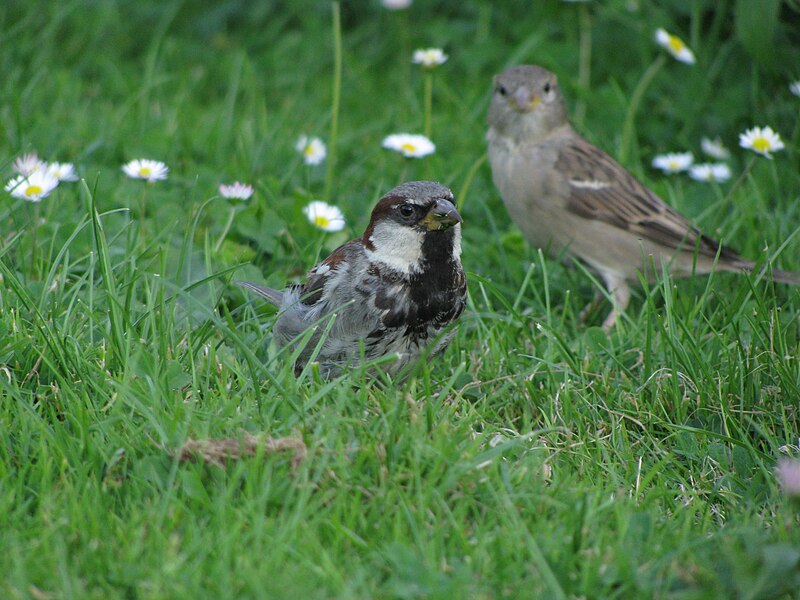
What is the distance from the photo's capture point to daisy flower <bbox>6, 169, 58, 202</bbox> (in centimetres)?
401

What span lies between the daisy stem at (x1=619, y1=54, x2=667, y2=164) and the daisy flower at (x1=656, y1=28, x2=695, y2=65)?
10 centimetres

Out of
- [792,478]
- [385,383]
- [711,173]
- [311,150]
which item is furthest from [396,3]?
[792,478]

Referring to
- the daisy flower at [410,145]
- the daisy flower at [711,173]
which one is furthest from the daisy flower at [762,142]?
the daisy flower at [410,145]

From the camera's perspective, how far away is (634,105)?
5.66 metres

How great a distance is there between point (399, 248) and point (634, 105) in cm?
269

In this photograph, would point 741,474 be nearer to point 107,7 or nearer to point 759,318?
point 759,318

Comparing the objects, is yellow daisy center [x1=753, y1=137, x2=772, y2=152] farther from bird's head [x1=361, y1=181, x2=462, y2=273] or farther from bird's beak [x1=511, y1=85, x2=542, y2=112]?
bird's head [x1=361, y1=181, x2=462, y2=273]

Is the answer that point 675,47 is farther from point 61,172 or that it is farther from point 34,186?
point 34,186

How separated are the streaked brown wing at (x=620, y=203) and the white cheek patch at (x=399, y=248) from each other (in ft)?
5.43

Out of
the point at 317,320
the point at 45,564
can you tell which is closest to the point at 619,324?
the point at 317,320

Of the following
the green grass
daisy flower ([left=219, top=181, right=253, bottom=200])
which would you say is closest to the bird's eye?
the green grass

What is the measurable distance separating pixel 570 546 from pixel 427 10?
5243 millimetres

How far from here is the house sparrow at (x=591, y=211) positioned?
4832 millimetres

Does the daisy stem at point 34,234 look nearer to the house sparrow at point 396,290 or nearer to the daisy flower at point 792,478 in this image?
the house sparrow at point 396,290
